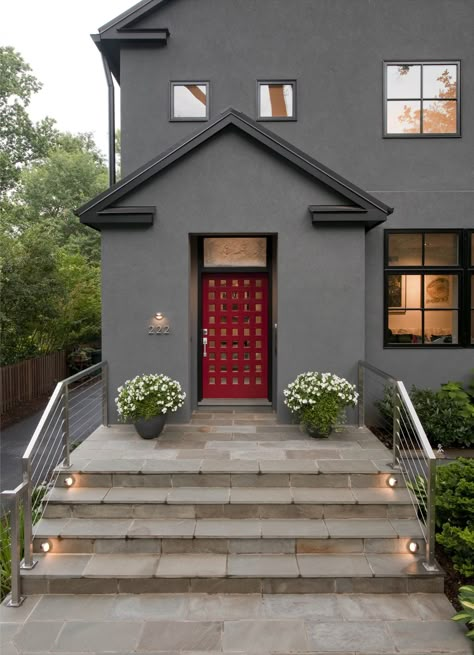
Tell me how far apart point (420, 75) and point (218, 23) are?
3.84 meters

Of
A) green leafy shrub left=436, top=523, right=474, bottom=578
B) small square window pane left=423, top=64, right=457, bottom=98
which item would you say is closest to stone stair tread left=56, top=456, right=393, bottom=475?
green leafy shrub left=436, top=523, right=474, bottom=578

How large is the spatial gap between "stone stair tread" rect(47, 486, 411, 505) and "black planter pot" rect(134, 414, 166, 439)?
1.27m

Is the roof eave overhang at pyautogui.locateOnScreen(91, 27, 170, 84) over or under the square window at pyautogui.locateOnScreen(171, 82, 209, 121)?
over

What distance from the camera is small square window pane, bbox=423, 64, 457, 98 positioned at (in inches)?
336

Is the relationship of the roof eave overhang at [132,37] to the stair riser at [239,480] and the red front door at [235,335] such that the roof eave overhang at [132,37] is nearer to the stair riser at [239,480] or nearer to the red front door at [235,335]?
the red front door at [235,335]

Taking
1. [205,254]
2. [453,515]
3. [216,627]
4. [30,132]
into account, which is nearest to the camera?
[216,627]

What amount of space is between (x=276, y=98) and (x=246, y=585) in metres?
8.01

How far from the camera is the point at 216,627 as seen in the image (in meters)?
3.73

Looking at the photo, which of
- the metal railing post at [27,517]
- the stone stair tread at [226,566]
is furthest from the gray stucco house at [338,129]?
the metal railing post at [27,517]

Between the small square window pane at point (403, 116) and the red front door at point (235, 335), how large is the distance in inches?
145

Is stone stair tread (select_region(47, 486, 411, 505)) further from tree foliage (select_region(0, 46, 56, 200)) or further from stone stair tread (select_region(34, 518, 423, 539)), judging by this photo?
tree foliage (select_region(0, 46, 56, 200))

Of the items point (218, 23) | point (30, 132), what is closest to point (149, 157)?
point (218, 23)

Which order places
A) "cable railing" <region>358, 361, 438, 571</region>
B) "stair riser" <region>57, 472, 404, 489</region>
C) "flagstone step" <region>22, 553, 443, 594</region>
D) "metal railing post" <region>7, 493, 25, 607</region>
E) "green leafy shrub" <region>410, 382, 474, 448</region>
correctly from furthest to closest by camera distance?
"green leafy shrub" <region>410, 382, 474, 448</region> < "stair riser" <region>57, 472, 404, 489</region> < "cable railing" <region>358, 361, 438, 571</region> < "flagstone step" <region>22, 553, 443, 594</region> < "metal railing post" <region>7, 493, 25, 607</region>

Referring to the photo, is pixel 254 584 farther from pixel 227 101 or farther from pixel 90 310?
pixel 90 310
